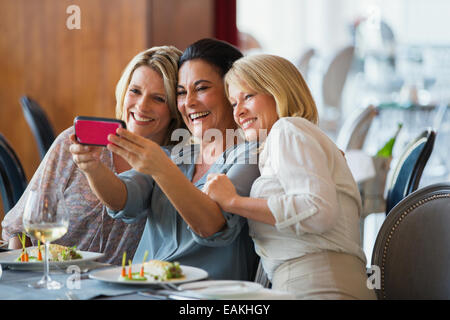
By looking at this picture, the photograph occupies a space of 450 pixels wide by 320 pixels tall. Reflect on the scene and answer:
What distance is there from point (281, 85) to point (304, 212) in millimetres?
389

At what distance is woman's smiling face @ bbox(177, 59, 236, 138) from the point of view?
184 cm

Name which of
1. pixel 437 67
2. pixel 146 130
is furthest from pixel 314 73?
pixel 146 130

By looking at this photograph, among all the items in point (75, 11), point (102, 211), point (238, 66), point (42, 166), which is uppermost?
point (75, 11)

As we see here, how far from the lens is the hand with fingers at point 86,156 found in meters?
1.52

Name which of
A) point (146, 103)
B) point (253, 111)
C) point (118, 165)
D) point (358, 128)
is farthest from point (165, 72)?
point (358, 128)

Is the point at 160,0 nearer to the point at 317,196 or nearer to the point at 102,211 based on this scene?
the point at 102,211

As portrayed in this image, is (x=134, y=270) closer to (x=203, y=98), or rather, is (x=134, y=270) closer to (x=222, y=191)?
(x=222, y=191)

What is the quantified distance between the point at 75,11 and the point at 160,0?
0.60 m

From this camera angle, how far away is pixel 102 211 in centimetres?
200

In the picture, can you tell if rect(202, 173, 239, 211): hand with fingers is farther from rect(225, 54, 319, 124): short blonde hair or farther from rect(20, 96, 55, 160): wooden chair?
rect(20, 96, 55, 160): wooden chair

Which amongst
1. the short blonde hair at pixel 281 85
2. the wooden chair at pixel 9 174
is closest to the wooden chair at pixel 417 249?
the short blonde hair at pixel 281 85

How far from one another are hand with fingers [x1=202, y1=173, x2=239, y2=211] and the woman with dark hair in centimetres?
2

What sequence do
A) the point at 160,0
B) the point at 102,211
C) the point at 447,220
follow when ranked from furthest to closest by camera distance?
the point at 160,0 < the point at 102,211 < the point at 447,220

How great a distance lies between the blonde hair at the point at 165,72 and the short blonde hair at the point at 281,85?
403mm
